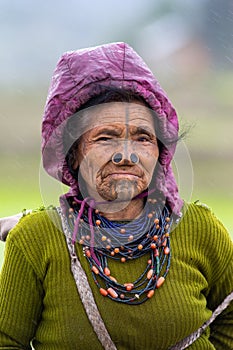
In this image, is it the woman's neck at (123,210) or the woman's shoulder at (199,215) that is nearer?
the woman's neck at (123,210)

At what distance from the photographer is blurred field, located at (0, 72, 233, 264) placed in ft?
20.9

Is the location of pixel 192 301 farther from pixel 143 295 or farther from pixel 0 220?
pixel 0 220

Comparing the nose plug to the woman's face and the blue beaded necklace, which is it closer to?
the woman's face

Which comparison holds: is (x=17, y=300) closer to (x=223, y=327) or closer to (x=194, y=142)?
(x=223, y=327)

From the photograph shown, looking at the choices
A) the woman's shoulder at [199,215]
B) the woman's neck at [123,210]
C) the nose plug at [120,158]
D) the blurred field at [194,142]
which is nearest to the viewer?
the nose plug at [120,158]

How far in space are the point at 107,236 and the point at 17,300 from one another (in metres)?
0.30

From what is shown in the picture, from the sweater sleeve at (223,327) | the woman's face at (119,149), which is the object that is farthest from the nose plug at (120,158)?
the sweater sleeve at (223,327)

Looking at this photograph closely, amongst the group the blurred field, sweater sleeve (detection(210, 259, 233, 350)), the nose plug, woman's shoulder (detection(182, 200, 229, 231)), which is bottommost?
sweater sleeve (detection(210, 259, 233, 350))

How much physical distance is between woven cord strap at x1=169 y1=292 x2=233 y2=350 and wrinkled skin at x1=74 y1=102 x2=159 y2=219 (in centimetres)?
42

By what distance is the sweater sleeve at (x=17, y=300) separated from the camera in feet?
6.26

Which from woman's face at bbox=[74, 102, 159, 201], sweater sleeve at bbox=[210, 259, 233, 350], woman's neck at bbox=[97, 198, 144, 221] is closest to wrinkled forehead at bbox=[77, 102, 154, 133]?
woman's face at bbox=[74, 102, 159, 201]

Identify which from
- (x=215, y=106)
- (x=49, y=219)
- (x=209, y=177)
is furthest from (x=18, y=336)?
(x=215, y=106)

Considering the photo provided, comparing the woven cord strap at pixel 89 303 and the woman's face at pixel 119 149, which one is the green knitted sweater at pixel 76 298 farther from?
the woman's face at pixel 119 149

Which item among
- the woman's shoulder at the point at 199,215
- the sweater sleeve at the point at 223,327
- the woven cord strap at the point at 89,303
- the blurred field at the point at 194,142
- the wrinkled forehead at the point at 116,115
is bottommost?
the sweater sleeve at the point at 223,327
